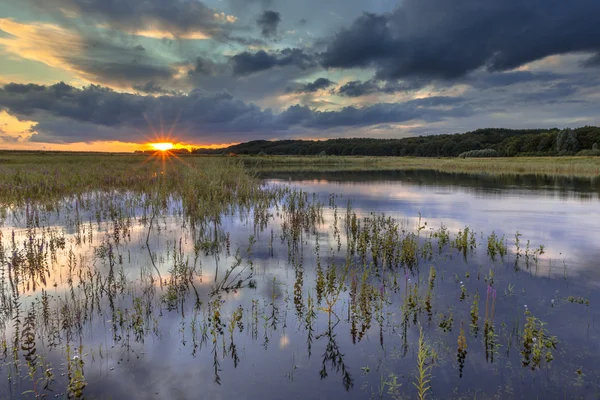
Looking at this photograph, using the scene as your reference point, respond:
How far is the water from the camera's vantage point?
196 inches

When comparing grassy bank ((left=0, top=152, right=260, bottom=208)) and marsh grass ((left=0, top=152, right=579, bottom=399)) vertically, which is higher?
grassy bank ((left=0, top=152, right=260, bottom=208))

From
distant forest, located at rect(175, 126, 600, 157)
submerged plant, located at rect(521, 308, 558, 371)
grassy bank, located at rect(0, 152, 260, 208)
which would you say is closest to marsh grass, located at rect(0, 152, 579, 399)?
submerged plant, located at rect(521, 308, 558, 371)

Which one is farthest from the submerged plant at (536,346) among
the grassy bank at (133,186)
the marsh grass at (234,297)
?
the grassy bank at (133,186)

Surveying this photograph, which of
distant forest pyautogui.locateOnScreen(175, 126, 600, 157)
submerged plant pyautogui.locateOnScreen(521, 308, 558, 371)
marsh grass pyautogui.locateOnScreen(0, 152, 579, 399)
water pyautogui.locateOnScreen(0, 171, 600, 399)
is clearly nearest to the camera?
water pyautogui.locateOnScreen(0, 171, 600, 399)

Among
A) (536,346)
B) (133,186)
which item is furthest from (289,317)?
(133,186)

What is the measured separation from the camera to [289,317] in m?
6.80

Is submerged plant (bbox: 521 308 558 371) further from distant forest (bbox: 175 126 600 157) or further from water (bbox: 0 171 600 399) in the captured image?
distant forest (bbox: 175 126 600 157)

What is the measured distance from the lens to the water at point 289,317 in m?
4.97

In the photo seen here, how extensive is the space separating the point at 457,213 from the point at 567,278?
34.3ft

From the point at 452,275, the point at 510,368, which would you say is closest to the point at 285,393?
the point at 510,368

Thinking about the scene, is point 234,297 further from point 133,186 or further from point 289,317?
point 133,186

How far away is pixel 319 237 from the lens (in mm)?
13031

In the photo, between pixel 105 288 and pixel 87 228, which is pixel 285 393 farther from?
pixel 87 228

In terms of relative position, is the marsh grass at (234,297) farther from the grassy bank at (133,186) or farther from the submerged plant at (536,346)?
the grassy bank at (133,186)
